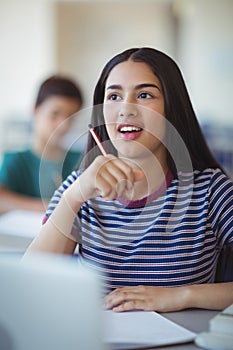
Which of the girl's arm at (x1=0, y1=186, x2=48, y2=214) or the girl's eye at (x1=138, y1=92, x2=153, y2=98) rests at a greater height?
the girl's eye at (x1=138, y1=92, x2=153, y2=98)

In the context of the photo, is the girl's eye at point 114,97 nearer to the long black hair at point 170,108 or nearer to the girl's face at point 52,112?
the long black hair at point 170,108

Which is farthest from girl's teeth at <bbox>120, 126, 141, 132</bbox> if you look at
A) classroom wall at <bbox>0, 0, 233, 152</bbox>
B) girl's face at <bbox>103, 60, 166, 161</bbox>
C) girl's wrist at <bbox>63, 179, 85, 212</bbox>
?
classroom wall at <bbox>0, 0, 233, 152</bbox>

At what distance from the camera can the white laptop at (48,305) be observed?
0.55 metres

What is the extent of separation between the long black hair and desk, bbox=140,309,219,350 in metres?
0.25

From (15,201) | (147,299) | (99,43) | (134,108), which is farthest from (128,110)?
(99,43)

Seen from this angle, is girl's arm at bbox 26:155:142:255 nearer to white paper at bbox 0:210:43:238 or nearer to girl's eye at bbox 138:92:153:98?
girl's eye at bbox 138:92:153:98

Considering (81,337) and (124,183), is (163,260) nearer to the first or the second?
(124,183)

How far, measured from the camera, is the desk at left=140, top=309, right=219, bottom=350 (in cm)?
84

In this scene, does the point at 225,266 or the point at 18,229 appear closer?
the point at 225,266

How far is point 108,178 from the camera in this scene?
946mm

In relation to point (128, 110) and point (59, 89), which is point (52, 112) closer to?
point (59, 89)

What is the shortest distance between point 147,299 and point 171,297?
1.5 inches

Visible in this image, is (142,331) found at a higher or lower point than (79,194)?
lower

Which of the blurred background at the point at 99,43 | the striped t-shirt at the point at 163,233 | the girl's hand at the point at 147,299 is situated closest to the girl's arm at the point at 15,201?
the striped t-shirt at the point at 163,233
